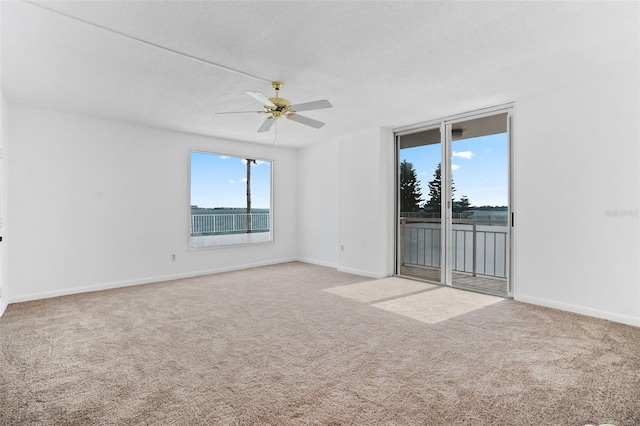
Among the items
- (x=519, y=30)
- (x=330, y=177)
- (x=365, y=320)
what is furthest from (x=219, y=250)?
(x=519, y=30)

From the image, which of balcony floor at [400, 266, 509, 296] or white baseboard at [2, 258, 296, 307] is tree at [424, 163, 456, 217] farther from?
white baseboard at [2, 258, 296, 307]

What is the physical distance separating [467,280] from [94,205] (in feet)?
19.2

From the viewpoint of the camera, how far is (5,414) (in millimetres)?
1841

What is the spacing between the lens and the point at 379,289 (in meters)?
4.72

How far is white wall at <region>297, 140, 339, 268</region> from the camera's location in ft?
21.8

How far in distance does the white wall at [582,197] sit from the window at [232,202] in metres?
Answer: 4.79

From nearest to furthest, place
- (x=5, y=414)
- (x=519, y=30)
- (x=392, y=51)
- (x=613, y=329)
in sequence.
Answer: (x=5, y=414) → (x=519, y=30) → (x=392, y=51) → (x=613, y=329)

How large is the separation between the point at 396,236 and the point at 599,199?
2.84 metres

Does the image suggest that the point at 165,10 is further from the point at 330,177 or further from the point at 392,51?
the point at 330,177

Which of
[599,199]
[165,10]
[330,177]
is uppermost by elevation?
[165,10]

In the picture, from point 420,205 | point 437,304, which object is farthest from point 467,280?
point 437,304

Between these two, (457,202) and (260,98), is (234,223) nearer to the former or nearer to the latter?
(260,98)

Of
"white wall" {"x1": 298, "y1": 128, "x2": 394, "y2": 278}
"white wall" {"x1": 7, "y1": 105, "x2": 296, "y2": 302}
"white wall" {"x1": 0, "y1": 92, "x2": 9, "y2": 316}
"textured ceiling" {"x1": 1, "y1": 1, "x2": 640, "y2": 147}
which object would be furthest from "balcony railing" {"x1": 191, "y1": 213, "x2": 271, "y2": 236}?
"white wall" {"x1": 0, "y1": 92, "x2": 9, "y2": 316}

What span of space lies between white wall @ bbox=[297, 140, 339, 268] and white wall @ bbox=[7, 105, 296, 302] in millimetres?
1877
